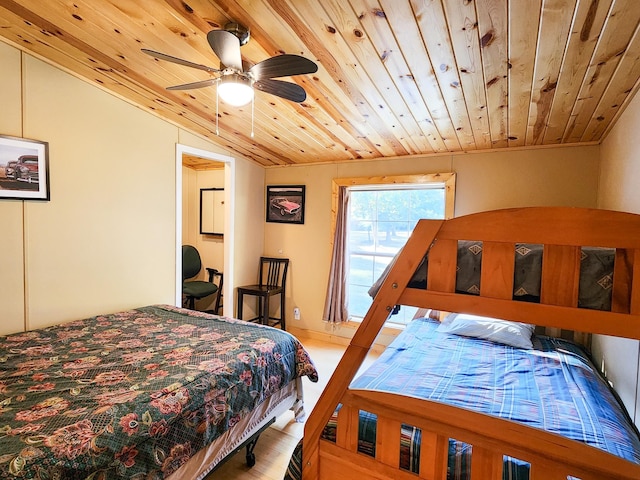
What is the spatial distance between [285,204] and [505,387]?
3308 mm

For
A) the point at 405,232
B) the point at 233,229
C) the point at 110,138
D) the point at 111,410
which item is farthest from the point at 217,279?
the point at 111,410

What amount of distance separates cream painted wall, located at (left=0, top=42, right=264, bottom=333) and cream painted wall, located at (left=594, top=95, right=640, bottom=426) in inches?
145

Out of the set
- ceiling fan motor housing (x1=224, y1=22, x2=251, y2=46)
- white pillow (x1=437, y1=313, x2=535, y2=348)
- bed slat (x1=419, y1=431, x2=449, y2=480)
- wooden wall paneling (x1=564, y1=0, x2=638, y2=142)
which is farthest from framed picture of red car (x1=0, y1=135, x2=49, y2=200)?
wooden wall paneling (x1=564, y1=0, x2=638, y2=142)

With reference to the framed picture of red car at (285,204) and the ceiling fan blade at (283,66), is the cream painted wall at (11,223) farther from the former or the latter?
the framed picture of red car at (285,204)

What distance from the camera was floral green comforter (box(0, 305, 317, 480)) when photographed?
119 centimetres

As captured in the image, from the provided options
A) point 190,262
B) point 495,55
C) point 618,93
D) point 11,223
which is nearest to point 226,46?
point 495,55

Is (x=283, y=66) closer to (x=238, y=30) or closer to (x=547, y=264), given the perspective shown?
(x=238, y=30)

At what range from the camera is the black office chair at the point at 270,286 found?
165 inches

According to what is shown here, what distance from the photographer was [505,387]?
185cm

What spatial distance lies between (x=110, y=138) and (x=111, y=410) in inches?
96.6

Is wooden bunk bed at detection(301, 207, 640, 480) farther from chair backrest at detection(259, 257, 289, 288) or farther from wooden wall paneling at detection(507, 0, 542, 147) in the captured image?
chair backrest at detection(259, 257, 289, 288)

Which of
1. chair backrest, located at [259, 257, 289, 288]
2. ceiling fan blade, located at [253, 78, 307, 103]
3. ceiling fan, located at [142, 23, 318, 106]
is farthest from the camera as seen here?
chair backrest, located at [259, 257, 289, 288]

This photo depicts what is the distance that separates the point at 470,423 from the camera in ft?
3.40

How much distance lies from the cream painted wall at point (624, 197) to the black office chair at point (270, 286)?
3.21 metres
